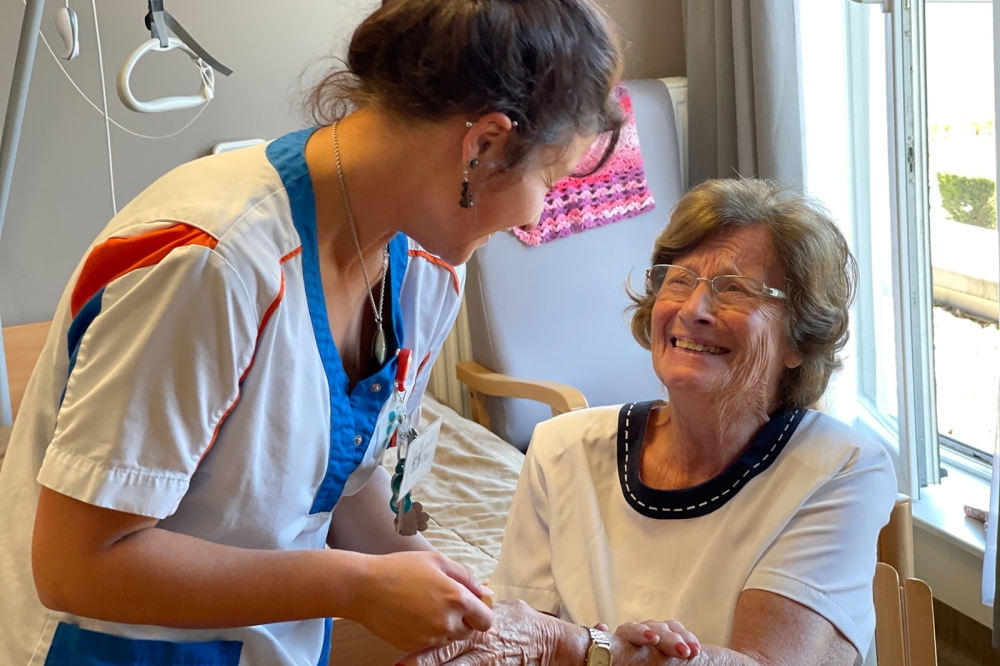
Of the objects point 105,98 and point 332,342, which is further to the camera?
point 105,98

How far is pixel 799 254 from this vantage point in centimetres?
154

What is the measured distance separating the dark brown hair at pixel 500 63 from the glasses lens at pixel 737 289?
1.87 ft

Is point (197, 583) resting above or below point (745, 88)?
below

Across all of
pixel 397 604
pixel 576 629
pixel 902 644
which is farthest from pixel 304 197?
pixel 902 644

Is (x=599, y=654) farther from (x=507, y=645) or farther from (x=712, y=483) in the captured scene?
(x=712, y=483)

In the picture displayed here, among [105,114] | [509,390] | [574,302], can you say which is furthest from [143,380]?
[574,302]

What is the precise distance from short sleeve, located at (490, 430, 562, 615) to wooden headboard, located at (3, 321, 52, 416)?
5.60 feet

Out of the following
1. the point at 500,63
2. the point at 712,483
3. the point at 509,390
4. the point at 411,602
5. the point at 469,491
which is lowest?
the point at 469,491

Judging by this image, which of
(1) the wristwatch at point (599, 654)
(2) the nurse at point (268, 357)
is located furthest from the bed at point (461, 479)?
(2) the nurse at point (268, 357)

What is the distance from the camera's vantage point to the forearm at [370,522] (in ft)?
4.50

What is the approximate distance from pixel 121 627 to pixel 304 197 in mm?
485

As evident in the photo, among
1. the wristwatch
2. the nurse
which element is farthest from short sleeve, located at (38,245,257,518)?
the wristwatch

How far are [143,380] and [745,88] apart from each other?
249 cm

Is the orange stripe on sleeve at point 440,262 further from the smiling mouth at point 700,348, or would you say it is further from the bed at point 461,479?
the bed at point 461,479
